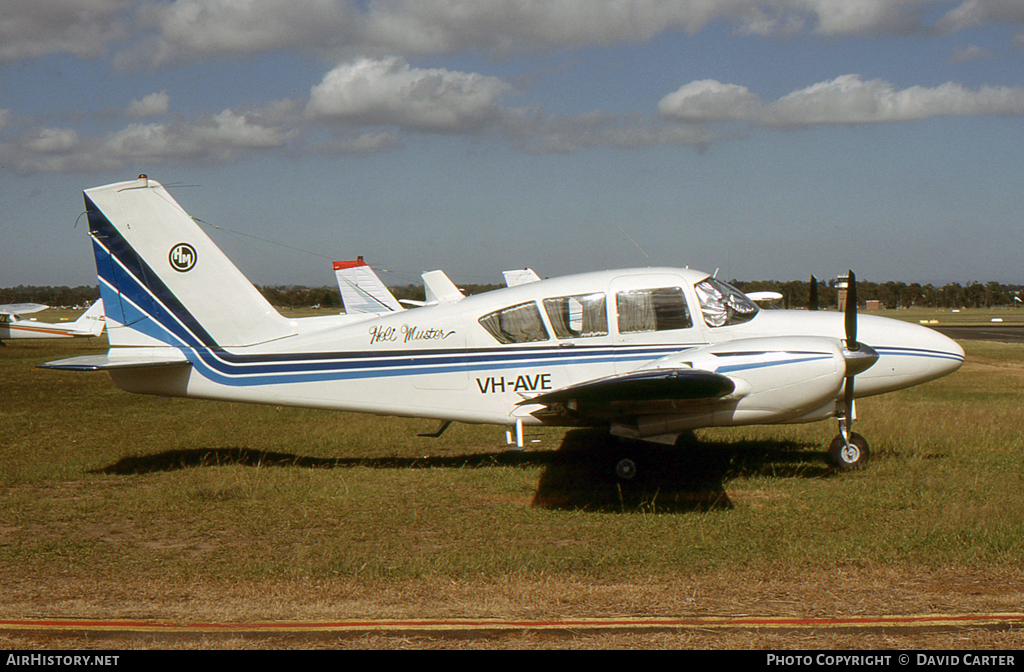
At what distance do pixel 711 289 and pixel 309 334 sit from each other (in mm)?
4867

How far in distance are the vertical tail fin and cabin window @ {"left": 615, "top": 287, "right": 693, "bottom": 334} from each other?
13.7 feet

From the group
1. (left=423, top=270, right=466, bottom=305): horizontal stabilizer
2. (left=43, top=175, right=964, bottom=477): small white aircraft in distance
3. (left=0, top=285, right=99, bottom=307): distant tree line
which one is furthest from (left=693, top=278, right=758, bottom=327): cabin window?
(left=0, top=285, right=99, bottom=307): distant tree line

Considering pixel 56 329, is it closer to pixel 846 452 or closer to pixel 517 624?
pixel 846 452

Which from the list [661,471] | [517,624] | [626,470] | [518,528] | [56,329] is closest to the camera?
[517,624]

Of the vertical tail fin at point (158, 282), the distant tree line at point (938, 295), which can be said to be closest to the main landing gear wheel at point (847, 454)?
the vertical tail fin at point (158, 282)

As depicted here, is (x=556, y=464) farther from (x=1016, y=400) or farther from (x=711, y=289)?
(x=1016, y=400)

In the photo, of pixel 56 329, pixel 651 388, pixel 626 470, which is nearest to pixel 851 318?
pixel 651 388

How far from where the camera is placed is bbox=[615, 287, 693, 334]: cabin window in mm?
8648

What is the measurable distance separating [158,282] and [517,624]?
6.90 meters

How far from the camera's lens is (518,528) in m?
7.21

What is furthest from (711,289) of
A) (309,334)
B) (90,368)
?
(90,368)

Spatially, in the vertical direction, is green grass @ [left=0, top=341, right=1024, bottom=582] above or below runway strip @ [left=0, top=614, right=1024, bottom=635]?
below

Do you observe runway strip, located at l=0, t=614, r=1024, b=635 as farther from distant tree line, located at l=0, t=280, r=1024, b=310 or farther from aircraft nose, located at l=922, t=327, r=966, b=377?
distant tree line, located at l=0, t=280, r=1024, b=310

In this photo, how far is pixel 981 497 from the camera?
25.0 ft
